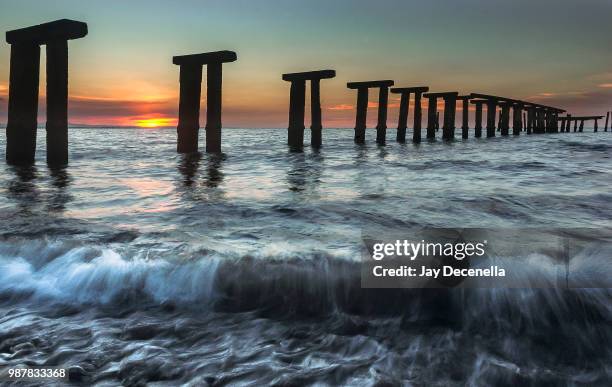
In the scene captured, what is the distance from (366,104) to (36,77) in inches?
478

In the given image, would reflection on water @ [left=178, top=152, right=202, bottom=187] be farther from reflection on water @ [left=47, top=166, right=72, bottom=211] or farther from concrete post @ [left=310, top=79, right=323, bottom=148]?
concrete post @ [left=310, top=79, right=323, bottom=148]

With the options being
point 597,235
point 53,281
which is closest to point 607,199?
point 597,235

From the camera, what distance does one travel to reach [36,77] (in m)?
9.16

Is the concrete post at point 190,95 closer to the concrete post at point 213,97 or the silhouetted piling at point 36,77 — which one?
the concrete post at point 213,97

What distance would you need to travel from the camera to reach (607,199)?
624cm

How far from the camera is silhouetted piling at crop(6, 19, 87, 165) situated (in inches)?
341

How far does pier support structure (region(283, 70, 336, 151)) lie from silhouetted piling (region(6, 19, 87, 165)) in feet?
23.6

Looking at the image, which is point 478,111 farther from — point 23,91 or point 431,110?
point 23,91

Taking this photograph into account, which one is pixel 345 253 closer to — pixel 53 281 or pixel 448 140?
pixel 53 281

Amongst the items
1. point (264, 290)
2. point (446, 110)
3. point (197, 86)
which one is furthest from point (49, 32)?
point (446, 110)

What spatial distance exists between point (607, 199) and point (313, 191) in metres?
3.99

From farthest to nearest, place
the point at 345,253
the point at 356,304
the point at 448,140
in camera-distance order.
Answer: the point at 448,140, the point at 345,253, the point at 356,304

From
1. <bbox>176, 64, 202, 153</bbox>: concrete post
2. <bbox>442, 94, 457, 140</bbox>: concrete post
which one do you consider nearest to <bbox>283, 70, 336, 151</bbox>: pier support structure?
<bbox>176, 64, 202, 153</bbox>: concrete post

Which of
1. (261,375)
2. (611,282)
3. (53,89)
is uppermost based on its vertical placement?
(53,89)
